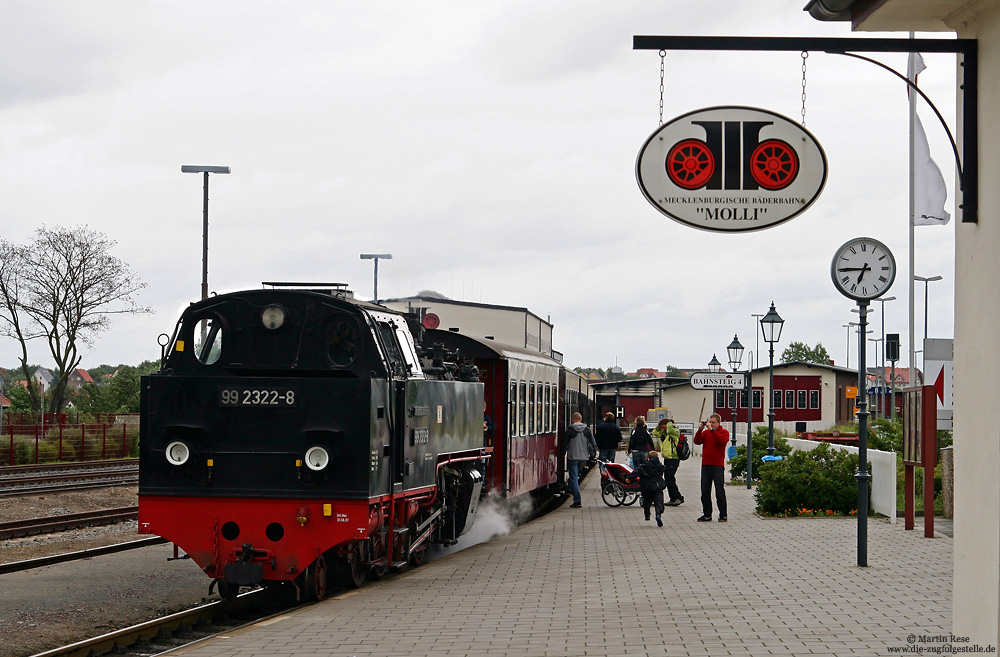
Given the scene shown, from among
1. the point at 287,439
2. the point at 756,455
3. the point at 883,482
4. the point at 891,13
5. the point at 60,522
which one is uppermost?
the point at 891,13

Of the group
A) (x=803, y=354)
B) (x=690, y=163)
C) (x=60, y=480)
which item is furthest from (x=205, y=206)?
(x=803, y=354)

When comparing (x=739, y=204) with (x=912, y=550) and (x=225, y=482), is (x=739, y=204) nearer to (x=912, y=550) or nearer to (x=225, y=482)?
(x=225, y=482)

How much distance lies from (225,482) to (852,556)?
7.01 metres

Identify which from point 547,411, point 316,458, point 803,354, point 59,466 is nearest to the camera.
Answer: point 316,458

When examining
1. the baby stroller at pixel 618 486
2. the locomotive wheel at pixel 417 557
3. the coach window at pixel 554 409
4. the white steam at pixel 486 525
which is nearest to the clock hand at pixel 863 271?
the white steam at pixel 486 525

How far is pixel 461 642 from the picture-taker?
314 inches

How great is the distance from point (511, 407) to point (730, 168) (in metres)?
11.0

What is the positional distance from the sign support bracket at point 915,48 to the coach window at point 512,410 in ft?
37.1

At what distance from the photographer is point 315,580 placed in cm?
1055

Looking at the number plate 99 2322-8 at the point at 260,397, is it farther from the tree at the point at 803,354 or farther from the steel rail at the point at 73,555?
the tree at the point at 803,354

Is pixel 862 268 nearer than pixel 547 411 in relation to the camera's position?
Yes

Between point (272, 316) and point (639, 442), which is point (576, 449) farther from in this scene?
point (272, 316)

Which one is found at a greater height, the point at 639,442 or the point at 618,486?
the point at 639,442

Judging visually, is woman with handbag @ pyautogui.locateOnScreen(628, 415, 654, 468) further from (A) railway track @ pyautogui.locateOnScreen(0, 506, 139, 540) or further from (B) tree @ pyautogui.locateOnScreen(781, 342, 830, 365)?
(B) tree @ pyautogui.locateOnScreen(781, 342, 830, 365)
